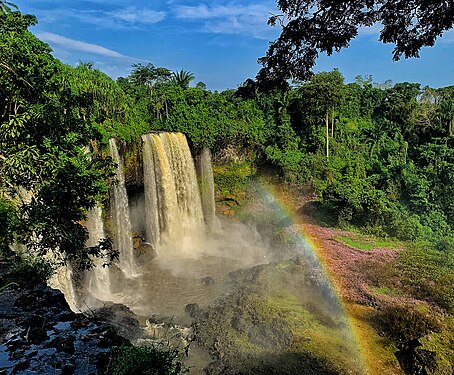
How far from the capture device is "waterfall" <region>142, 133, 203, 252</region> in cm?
1814

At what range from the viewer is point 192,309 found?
1227cm

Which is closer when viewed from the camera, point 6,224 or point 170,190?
point 6,224

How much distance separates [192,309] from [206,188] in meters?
11.4

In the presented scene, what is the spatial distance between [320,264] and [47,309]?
500 inches

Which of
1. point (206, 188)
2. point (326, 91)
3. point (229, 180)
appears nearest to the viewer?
point (206, 188)

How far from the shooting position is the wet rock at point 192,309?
39.4ft

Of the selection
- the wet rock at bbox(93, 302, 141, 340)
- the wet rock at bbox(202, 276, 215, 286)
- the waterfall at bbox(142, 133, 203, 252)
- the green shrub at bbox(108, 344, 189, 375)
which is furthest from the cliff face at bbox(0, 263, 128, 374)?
the waterfall at bbox(142, 133, 203, 252)

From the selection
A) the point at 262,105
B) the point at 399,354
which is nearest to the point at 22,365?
the point at 399,354

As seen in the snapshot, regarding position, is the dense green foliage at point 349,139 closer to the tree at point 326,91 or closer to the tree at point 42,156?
the tree at point 326,91

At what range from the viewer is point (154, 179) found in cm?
1823

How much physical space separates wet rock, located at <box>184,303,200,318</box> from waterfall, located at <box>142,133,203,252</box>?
22.1ft

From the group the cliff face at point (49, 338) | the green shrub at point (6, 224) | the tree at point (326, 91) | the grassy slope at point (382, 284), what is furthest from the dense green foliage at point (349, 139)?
the cliff face at point (49, 338)

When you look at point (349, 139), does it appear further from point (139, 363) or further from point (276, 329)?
point (139, 363)

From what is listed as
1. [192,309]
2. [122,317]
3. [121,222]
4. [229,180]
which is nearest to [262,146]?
[229,180]
